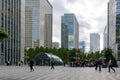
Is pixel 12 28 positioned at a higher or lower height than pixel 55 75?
higher

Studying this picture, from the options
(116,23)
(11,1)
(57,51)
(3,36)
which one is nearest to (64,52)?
(57,51)

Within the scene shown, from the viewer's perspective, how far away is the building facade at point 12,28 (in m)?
109

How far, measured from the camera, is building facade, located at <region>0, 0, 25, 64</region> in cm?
10925

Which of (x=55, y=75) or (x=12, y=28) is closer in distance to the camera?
(x=55, y=75)

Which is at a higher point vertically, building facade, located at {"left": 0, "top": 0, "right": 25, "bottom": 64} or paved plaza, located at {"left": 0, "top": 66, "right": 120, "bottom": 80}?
building facade, located at {"left": 0, "top": 0, "right": 25, "bottom": 64}

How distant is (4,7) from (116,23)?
65.3 meters

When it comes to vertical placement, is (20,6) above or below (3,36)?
above

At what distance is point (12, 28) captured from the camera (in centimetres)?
11862

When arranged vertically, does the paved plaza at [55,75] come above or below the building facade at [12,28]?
below

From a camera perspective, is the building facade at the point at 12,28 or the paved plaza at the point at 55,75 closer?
the paved plaza at the point at 55,75

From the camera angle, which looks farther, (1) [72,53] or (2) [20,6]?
(1) [72,53]

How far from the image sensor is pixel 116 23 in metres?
163

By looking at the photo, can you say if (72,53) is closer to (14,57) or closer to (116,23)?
(116,23)

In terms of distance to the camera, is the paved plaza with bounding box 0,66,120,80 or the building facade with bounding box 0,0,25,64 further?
the building facade with bounding box 0,0,25,64
